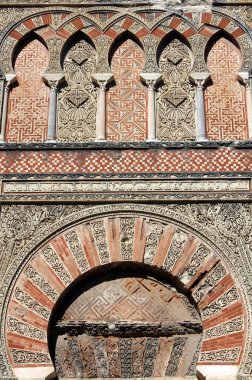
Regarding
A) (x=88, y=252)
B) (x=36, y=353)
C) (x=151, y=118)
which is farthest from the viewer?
(x=151, y=118)

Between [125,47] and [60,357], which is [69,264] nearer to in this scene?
[60,357]

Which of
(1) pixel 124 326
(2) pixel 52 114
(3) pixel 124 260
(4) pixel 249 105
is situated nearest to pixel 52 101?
(2) pixel 52 114

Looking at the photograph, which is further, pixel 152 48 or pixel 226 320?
pixel 152 48

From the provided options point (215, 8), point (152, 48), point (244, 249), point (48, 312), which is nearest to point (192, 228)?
point (244, 249)

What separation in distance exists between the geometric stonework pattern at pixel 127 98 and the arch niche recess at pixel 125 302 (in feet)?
3.09

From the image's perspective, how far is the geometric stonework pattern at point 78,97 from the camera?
755 centimetres

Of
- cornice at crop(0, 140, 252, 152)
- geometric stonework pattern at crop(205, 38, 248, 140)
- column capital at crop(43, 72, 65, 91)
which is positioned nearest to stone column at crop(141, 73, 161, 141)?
cornice at crop(0, 140, 252, 152)

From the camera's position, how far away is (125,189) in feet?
23.2

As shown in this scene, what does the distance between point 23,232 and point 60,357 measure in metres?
1.20

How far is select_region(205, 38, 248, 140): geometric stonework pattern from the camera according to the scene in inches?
297

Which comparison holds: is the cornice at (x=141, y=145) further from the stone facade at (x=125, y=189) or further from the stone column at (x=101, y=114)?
the stone column at (x=101, y=114)

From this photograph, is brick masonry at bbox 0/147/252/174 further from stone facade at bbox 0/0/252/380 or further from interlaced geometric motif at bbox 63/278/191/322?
interlaced geometric motif at bbox 63/278/191/322

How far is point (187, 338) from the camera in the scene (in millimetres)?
6754

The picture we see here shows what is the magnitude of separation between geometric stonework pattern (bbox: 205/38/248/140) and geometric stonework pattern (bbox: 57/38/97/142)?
4.01ft
